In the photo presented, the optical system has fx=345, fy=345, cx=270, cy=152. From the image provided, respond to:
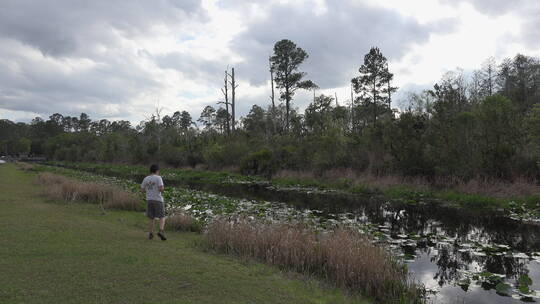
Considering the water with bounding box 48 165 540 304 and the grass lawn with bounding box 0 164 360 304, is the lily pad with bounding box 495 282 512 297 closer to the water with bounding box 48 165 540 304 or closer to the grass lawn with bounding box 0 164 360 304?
the water with bounding box 48 165 540 304

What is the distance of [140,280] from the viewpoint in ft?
20.2

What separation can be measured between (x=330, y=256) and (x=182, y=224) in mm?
6021

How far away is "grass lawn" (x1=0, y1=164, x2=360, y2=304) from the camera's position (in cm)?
555

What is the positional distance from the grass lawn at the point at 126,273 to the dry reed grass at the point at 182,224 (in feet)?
4.40

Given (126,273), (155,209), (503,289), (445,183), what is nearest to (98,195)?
(155,209)

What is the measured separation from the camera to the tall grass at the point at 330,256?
671 cm

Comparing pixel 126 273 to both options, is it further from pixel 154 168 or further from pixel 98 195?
pixel 98 195

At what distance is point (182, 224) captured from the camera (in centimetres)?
1164

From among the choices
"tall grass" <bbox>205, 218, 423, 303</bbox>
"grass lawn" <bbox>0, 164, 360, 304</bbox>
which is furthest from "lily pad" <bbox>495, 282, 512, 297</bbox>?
"grass lawn" <bbox>0, 164, 360, 304</bbox>

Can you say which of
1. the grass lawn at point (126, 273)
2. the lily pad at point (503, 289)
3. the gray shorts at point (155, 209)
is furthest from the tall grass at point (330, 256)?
the lily pad at point (503, 289)

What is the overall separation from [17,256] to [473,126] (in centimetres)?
2432

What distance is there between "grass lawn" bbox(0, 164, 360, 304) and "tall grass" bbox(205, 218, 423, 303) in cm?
54

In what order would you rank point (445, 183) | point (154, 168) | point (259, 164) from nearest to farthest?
point (154, 168), point (445, 183), point (259, 164)

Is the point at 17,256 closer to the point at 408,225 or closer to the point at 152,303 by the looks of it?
the point at 152,303
